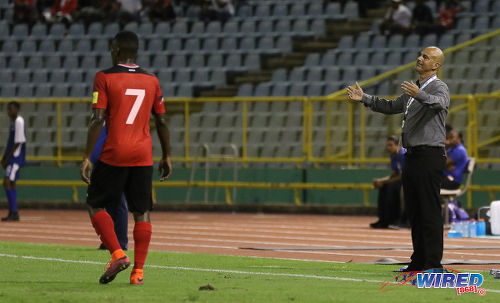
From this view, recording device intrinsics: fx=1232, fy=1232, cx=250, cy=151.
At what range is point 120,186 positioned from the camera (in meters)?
9.80

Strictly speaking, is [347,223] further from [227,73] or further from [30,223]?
[227,73]

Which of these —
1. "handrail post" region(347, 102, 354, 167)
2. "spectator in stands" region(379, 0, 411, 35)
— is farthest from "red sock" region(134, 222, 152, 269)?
"spectator in stands" region(379, 0, 411, 35)

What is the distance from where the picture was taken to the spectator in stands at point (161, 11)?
32.1 meters

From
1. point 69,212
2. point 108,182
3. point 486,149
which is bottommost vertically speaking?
point 69,212

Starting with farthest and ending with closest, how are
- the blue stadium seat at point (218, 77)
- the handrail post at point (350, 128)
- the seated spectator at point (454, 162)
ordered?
the blue stadium seat at point (218, 77)
the handrail post at point (350, 128)
the seated spectator at point (454, 162)

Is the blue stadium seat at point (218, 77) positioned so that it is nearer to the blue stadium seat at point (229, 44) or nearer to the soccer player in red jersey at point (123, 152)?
the blue stadium seat at point (229, 44)

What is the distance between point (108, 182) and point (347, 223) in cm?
1176

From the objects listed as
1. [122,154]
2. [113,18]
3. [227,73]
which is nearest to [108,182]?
[122,154]

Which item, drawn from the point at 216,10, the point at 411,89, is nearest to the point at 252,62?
the point at 216,10

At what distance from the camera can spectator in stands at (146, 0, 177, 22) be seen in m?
32.1

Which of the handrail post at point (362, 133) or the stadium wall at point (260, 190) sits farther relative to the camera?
the stadium wall at point (260, 190)

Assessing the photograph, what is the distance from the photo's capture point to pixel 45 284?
978 centimetres

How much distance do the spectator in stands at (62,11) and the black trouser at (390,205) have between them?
16361mm

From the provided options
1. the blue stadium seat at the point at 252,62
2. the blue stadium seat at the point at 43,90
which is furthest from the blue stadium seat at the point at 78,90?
the blue stadium seat at the point at 252,62
